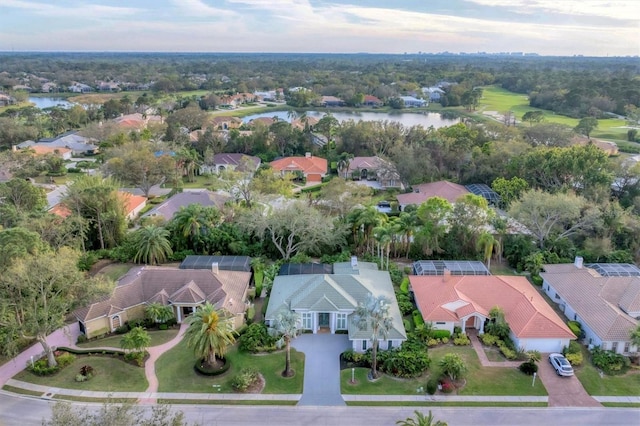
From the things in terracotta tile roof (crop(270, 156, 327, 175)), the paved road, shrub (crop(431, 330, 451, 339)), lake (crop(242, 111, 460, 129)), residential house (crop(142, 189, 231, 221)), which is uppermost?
lake (crop(242, 111, 460, 129))

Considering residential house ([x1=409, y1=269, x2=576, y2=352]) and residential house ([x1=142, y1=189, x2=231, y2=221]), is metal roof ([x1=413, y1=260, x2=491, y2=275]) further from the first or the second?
residential house ([x1=142, y1=189, x2=231, y2=221])

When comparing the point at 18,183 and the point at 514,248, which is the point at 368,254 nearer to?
the point at 514,248

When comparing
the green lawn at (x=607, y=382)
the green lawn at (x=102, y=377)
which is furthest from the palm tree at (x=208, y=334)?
the green lawn at (x=607, y=382)

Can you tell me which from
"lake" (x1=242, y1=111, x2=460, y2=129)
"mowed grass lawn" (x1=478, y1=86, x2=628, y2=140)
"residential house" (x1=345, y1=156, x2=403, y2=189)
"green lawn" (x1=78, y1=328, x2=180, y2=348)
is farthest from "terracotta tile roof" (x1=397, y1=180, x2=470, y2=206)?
"lake" (x1=242, y1=111, x2=460, y2=129)

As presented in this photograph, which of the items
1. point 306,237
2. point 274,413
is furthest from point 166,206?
point 274,413

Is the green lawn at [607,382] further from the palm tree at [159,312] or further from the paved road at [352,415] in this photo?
the palm tree at [159,312]

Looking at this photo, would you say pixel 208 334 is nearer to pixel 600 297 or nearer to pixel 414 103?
pixel 600 297

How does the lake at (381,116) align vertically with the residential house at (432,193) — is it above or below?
above
